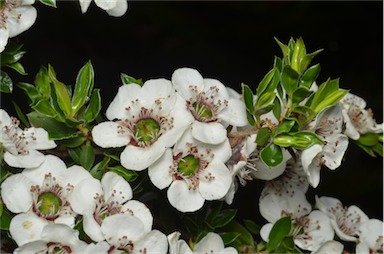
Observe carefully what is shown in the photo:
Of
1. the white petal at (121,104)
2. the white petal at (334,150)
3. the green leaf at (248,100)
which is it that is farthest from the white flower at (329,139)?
the white petal at (121,104)

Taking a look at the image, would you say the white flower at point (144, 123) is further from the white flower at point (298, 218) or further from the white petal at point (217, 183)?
the white flower at point (298, 218)

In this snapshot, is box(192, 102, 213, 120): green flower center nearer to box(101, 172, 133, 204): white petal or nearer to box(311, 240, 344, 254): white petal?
box(101, 172, 133, 204): white petal

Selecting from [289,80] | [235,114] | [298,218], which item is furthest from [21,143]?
[298,218]

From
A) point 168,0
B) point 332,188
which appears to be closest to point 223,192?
point 332,188

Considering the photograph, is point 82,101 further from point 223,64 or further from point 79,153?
point 223,64

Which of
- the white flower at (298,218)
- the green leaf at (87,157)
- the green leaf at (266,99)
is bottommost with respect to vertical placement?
the white flower at (298,218)

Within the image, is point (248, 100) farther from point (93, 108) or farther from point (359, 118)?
point (359, 118)
